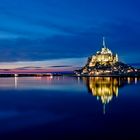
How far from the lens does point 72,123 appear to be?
22094 millimetres

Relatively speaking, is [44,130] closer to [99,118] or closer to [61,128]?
[61,128]

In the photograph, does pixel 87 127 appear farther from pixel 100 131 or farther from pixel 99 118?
pixel 99 118

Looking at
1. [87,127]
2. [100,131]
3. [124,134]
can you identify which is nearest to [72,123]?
[87,127]

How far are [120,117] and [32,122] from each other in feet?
20.5

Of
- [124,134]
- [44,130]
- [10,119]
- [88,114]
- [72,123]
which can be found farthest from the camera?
[88,114]

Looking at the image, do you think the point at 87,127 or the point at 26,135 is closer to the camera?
the point at 26,135

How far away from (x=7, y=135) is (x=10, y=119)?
5491 millimetres

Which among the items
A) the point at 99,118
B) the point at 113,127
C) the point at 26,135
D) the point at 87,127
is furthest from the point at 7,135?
the point at 99,118

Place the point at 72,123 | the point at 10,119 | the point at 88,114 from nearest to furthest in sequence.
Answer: the point at 72,123 < the point at 10,119 < the point at 88,114

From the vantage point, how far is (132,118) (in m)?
23.8

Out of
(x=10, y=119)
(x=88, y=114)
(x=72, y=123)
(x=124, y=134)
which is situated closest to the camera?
(x=124, y=134)

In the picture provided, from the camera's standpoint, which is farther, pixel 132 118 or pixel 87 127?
pixel 132 118

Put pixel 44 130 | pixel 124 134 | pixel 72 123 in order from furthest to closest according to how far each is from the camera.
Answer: pixel 72 123, pixel 44 130, pixel 124 134

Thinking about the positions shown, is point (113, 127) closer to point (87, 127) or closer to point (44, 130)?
point (87, 127)
